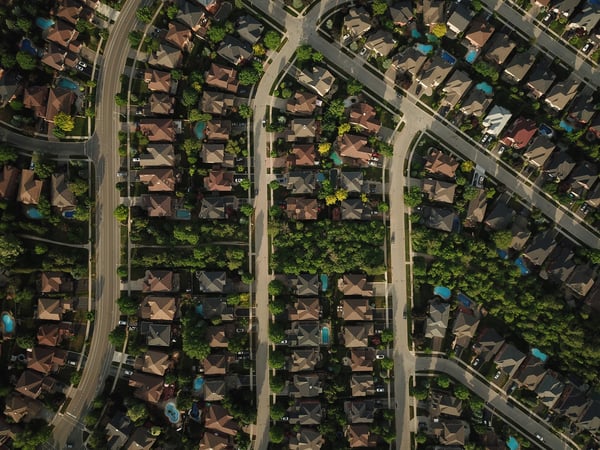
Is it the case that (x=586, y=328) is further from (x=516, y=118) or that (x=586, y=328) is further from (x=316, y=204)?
(x=316, y=204)

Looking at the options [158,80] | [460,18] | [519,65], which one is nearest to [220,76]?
[158,80]

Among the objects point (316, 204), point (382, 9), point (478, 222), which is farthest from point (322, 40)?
point (478, 222)

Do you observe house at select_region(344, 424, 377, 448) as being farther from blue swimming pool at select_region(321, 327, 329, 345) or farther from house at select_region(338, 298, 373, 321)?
house at select_region(338, 298, 373, 321)

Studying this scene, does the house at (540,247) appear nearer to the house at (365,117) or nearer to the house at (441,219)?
the house at (441,219)

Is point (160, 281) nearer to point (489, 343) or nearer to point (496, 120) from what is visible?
point (489, 343)

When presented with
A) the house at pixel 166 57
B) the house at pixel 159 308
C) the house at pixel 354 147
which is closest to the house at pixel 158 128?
the house at pixel 166 57

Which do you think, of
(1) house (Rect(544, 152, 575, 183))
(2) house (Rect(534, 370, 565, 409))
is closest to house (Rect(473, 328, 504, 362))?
(2) house (Rect(534, 370, 565, 409))

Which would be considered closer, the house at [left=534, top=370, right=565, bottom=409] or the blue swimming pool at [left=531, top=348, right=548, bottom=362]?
the house at [left=534, top=370, right=565, bottom=409]
